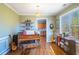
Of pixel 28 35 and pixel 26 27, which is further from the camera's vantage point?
pixel 26 27

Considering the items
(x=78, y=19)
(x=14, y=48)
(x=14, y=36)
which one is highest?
(x=78, y=19)

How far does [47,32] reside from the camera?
6863 mm

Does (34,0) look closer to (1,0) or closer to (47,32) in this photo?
(1,0)

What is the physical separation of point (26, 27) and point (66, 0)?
4.94 meters

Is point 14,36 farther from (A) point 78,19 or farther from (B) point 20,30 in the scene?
(A) point 78,19

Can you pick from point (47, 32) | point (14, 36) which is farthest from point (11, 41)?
point (47, 32)

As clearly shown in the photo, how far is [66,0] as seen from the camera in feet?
4.82

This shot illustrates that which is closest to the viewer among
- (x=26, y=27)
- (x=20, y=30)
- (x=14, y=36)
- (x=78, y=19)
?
(x=78, y=19)

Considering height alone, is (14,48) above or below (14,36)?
below

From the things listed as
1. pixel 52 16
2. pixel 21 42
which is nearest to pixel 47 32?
pixel 52 16

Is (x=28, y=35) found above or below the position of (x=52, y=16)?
below

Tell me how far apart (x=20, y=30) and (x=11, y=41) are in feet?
2.69
